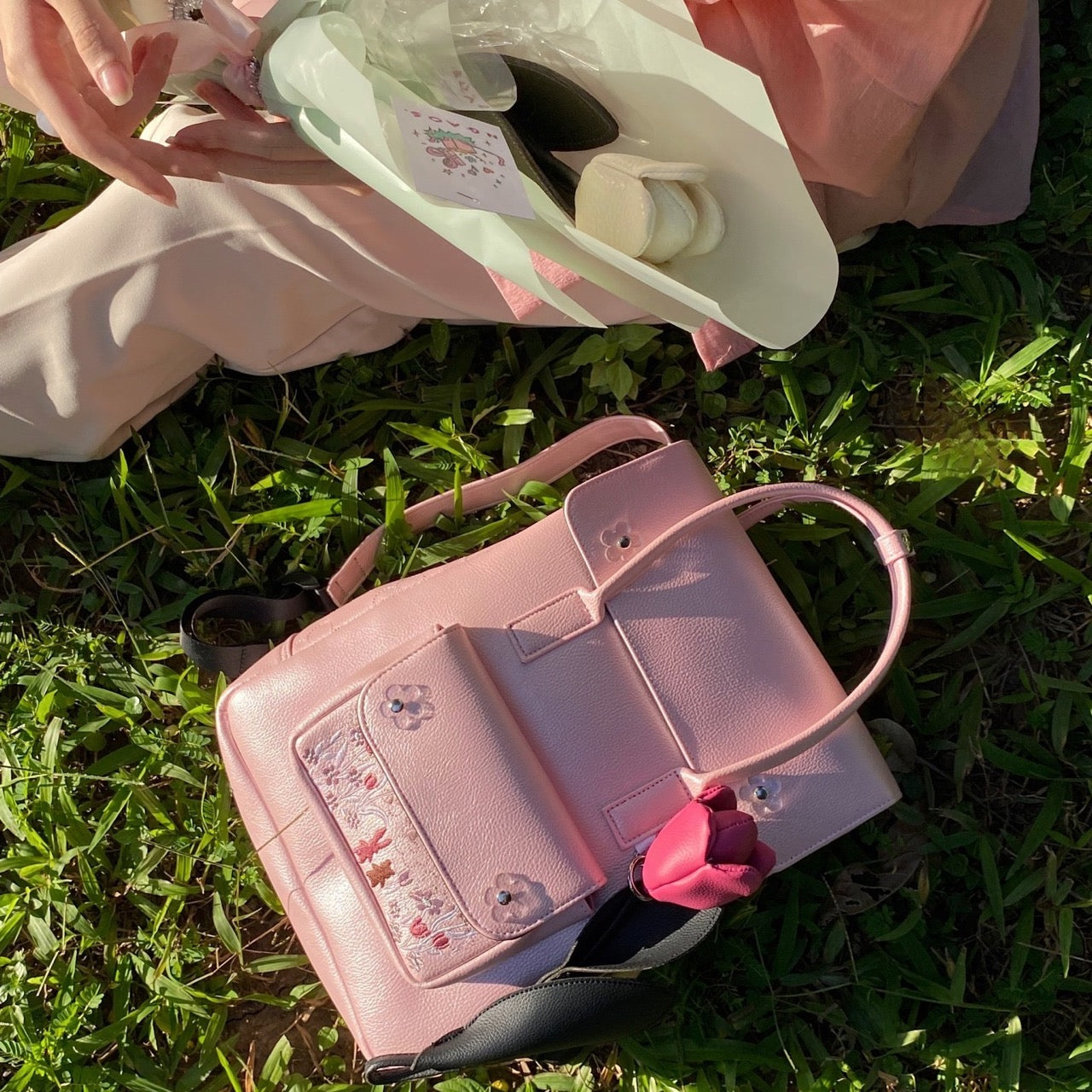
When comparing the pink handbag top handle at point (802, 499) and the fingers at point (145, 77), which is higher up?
the fingers at point (145, 77)

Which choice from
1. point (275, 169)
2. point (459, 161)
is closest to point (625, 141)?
point (459, 161)

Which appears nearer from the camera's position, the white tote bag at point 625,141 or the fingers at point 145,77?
the white tote bag at point 625,141

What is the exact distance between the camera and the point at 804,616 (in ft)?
5.10

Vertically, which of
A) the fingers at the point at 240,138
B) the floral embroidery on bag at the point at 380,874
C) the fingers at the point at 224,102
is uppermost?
the fingers at the point at 224,102

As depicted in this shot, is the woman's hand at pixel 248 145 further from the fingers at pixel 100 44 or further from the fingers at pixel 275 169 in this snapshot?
the fingers at pixel 100 44

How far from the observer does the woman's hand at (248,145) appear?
44.4 inches

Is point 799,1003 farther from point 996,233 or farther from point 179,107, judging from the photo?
point 179,107

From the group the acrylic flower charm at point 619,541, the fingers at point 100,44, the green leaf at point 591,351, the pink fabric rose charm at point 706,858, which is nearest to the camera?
the fingers at point 100,44

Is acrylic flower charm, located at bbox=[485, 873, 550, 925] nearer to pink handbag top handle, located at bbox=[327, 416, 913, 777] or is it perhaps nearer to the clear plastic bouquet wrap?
pink handbag top handle, located at bbox=[327, 416, 913, 777]

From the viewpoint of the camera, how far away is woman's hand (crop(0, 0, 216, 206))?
1012mm

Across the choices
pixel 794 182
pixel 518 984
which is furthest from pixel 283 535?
pixel 794 182

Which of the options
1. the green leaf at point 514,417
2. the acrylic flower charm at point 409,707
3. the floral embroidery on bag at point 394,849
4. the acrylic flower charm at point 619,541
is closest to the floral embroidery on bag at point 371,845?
the floral embroidery on bag at point 394,849

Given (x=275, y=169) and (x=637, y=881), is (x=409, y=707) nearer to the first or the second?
(x=637, y=881)

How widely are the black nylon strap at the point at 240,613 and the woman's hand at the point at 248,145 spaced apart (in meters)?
0.63
